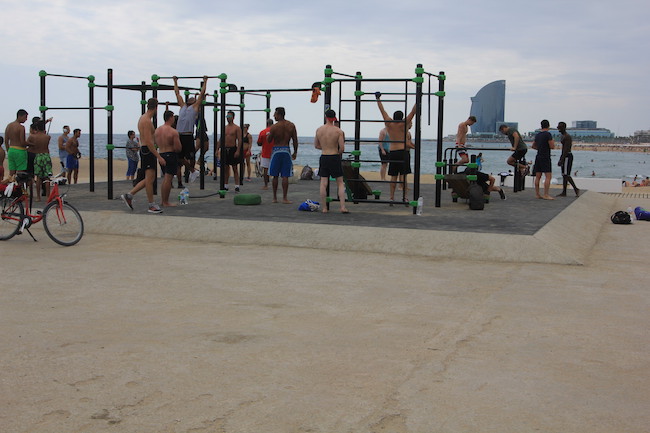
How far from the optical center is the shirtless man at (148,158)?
11.6 m

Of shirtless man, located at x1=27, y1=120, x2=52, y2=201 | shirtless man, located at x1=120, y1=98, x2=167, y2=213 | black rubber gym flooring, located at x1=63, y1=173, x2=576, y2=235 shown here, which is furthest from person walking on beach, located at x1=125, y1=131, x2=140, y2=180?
shirtless man, located at x1=120, y1=98, x2=167, y2=213

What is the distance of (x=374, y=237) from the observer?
9.54m

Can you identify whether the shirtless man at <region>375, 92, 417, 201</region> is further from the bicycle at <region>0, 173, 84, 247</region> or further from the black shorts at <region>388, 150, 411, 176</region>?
the bicycle at <region>0, 173, 84, 247</region>

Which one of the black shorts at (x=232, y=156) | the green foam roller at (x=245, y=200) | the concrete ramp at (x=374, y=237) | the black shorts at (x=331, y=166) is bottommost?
the concrete ramp at (x=374, y=237)

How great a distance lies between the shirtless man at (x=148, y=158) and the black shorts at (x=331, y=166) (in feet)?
8.48

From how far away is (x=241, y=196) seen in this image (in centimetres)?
1286

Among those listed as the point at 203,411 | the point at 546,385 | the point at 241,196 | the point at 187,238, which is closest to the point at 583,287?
the point at 546,385

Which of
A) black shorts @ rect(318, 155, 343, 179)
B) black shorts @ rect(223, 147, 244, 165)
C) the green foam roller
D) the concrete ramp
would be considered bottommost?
the concrete ramp

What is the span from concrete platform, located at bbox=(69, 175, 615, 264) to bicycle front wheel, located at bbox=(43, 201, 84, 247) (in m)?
1.20

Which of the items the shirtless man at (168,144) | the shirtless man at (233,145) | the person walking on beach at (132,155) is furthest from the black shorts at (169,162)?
the person walking on beach at (132,155)

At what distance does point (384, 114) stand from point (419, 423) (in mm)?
9423

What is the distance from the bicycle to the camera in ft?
31.3

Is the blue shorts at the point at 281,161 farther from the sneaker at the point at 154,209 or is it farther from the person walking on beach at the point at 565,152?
the person walking on beach at the point at 565,152

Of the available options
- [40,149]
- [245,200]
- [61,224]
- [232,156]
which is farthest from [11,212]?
[232,156]
